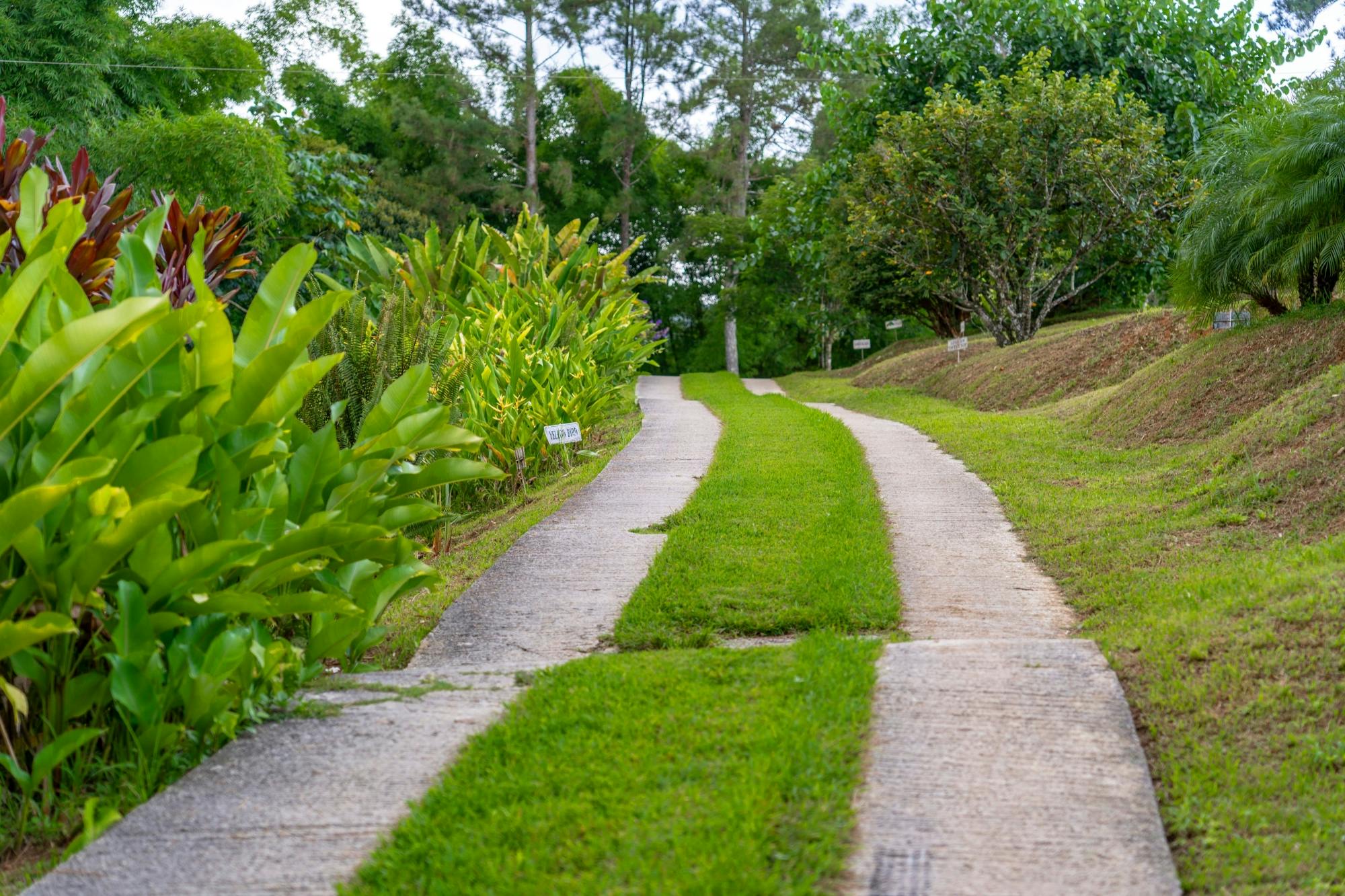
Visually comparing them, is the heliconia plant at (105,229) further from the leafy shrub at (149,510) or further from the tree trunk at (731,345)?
the tree trunk at (731,345)

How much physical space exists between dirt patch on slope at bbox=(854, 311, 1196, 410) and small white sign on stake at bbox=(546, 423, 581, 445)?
6248mm

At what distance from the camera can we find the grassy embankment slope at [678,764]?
8.28 feet

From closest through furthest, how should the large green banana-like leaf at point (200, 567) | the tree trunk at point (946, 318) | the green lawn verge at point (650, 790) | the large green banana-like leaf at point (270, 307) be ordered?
the green lawn verge at point (650, 790) → the large green banana-like leaf at point (200, 567) → the large green banana-like leaf at point (270, 307) → the tree trunk at point (946, 318)

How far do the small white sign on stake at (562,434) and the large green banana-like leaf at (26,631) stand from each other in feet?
17.7

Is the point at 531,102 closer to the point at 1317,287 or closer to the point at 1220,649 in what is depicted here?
the point at 1317,287

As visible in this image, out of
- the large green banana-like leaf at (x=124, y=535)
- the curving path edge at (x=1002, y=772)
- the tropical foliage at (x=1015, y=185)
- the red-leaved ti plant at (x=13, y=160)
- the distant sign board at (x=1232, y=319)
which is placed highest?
the tropical foliage at (x=1015, y=185)

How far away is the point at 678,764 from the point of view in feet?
9.91

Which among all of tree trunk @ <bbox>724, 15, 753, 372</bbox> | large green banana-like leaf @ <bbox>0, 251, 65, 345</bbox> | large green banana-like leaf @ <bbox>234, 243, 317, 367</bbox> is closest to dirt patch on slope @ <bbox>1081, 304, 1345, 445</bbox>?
large green banana-like leaf @ <bbox>234, 243, 317, 367</bbox>

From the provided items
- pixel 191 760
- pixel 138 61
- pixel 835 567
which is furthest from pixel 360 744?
pixel 138 61

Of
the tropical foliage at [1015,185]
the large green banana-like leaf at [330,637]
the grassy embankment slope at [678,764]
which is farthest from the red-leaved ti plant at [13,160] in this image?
the tropical foliage at [1015,185]

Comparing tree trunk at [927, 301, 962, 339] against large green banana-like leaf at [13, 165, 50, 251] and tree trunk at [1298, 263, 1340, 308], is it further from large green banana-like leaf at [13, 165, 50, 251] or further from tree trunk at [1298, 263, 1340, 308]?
large green banana-like leaf at [13, 165, 50, 251]

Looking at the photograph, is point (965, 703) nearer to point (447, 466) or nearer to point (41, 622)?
point (447, 466)

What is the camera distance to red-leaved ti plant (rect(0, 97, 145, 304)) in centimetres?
500

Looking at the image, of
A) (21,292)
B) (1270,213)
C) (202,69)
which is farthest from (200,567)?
(202,69)
